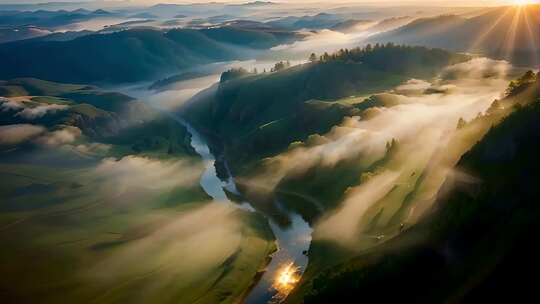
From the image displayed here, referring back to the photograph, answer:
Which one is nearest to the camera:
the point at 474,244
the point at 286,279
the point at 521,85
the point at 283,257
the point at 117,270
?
the point at 474,244

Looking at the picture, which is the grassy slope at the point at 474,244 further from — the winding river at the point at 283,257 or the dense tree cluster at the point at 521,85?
the dense tree cluster at the point at 521,85

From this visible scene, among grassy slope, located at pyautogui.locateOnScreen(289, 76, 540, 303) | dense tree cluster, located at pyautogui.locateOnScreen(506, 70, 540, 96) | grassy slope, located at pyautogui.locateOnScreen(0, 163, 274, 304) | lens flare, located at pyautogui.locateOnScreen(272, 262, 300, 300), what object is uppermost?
dense tree cluster, located at pyautogui.locateOnScreen(506, 70, 540, 96)

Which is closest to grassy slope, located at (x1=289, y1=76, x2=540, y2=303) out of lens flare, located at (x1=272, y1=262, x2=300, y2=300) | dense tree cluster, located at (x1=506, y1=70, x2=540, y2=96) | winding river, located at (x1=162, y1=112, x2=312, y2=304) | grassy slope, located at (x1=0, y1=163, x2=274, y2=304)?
lens flare, located at (x1=272, y1=262, x2=300, y2=300)

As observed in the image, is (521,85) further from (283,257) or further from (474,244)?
(283,257)

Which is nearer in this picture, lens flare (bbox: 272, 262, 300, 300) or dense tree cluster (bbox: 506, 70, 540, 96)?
lens flare (bbox: 272, 262, 300, 300)

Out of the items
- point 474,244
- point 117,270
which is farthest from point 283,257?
point 474,244

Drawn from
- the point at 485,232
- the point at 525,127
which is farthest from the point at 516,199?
Result: the point at 525,127

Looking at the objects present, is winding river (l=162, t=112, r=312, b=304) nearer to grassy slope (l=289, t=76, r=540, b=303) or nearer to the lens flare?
the lens flare

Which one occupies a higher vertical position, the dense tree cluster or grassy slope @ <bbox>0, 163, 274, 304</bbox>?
the dense tree cluster

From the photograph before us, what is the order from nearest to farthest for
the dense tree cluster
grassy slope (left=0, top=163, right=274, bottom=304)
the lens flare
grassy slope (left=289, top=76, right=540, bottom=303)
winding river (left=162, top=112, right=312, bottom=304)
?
grassy slope (left=289, top=76, right=540, bottom=303) → the lens flare → winding river (left=162, top=112, right=312, bottom=304) → grassy slope (left=0, top=163, right=274, bottom=304) → the dense tree cluster

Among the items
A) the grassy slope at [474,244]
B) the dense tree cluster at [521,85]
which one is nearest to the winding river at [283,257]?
the grassy slope at [474,244]
